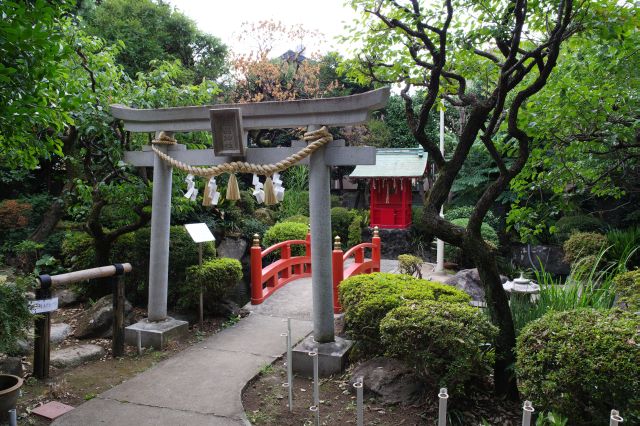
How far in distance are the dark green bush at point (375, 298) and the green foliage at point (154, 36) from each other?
10.7m

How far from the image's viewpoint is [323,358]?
518 centimetres

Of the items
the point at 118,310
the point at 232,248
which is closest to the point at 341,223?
the point at 232,248

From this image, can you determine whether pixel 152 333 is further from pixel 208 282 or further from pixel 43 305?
pixel 43 305

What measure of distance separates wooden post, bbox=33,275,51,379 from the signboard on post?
2.40m

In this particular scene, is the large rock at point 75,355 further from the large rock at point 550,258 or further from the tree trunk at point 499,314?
the large rock at point 550,258

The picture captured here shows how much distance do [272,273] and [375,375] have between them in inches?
181

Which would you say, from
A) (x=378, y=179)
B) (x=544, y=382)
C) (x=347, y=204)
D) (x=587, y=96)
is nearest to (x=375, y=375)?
(x=544, y=382)

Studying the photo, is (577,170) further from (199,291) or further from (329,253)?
(199,291)

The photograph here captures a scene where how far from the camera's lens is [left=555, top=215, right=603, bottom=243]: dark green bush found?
1325 cm

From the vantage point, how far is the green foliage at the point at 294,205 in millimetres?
15492

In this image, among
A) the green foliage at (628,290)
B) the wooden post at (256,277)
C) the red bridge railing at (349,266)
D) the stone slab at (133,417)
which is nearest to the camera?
the stone slab at (133,417)

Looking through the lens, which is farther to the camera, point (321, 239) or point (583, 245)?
point (583, 245)

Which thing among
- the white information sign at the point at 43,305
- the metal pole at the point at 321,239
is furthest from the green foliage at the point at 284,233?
the white information sign at the point at 43,305

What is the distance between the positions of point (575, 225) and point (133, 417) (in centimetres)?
1303
